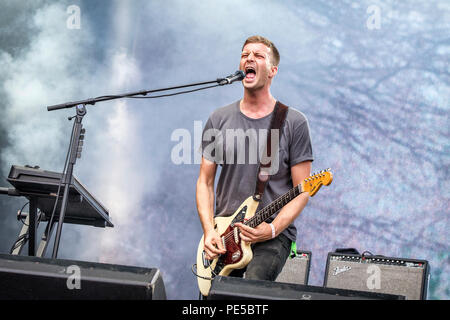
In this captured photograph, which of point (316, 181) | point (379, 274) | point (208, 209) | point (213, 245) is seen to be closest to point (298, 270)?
point (379, 274)

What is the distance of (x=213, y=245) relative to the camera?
267cm

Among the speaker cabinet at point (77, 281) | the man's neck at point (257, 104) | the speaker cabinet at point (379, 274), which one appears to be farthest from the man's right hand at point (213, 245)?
the speaker cabinet at point (379, 274)

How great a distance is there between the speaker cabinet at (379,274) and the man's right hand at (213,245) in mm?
1606

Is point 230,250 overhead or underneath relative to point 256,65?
underneath

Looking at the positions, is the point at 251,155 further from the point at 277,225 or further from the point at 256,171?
the point at 277,225

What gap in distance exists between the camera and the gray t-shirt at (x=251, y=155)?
8.87ft

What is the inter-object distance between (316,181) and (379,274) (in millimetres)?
1711

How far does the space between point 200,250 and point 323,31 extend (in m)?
3.62

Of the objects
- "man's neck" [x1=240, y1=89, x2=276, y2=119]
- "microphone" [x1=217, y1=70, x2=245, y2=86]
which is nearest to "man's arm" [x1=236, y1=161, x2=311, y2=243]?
"man's neck" [x1=240, y1=89, x2=276, y2=119]

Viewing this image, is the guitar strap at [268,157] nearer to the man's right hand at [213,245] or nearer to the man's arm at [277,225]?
the man's arm at [277,225]
